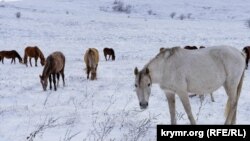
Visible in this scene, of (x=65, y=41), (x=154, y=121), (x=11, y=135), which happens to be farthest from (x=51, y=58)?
(x=65, y=41)

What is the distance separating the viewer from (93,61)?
14773 millimetres

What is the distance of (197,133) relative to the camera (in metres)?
4.15

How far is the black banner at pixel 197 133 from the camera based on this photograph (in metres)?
4.11

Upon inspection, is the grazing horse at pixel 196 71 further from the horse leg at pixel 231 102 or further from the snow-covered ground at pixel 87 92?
the snow-covered ground at pixel 87 92

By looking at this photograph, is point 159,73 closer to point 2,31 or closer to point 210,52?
point 210,52

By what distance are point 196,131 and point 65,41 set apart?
27921 mm

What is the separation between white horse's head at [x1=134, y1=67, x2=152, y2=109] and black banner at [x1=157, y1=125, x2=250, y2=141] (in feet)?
4.16

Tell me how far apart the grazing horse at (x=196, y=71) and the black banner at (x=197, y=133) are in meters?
1.55

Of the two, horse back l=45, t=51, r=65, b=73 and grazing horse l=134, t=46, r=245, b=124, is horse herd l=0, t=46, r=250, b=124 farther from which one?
horse back l=45, t=51, r=65, b=73

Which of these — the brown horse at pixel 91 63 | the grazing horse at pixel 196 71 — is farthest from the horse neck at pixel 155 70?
the brown horse at pixel 91 63

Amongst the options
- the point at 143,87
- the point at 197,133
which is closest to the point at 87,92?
the point at 143,87

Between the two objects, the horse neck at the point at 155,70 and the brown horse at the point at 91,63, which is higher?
the horse neck at the point at 155,70

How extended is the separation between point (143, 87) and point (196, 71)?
40.2 inches

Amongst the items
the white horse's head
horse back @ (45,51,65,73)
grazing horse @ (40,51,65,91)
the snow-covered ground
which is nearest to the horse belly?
the snow-covered ground
